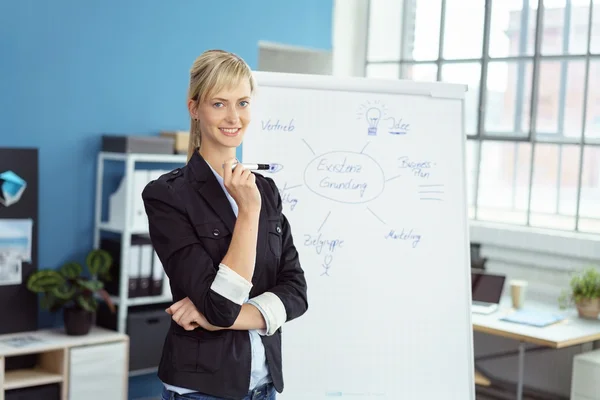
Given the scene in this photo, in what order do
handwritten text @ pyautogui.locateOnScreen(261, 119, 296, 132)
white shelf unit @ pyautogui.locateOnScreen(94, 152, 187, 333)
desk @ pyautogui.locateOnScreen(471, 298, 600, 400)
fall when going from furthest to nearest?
white shelf unit @ pyautogui.locateOnScreen(94, 152, 187, 333) < desk @ pyautogui.locateOnScreen(471, 298, 600, 400) < handwritten text @ pyautogui.locateOnScreen(261, 119, 296, 132)

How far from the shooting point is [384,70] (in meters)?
5.59

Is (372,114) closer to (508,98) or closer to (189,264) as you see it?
(189,264)

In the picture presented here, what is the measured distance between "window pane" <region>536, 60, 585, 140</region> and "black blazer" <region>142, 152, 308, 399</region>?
3.29 meters

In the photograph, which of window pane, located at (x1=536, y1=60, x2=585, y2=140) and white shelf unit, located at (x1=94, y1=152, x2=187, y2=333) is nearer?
white shelf unit, located at (x1=94, y1=152, x2=187, y2=333)

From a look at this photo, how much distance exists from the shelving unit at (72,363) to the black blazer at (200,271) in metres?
2.21

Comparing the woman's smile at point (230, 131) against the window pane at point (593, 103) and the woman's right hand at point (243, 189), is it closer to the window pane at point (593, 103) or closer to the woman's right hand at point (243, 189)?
the woman's right hand at point (243, 189)

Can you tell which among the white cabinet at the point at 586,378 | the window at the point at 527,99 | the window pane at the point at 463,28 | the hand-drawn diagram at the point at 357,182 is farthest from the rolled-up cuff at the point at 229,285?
the window pane at the point at 463,28

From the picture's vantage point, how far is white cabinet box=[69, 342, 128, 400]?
12.5 ft

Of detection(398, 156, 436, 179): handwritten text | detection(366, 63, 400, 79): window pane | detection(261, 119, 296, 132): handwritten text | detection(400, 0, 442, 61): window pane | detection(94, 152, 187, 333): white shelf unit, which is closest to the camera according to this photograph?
detection(261, 119, 296, 132): handwritten text

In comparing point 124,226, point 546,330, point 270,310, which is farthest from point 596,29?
point 270,310

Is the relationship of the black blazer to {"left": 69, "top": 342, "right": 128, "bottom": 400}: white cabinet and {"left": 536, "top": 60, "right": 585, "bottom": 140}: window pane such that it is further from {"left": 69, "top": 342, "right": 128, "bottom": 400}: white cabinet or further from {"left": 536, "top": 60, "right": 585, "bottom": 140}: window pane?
{"left": 536, "top": 60, "right": 585, "bottom": 140}: window pane

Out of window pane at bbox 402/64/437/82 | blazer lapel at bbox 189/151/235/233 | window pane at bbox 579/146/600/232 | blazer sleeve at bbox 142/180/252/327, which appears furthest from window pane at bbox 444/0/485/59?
blazer sleeve at bbox 142/180/252/327

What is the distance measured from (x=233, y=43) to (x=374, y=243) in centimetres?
266

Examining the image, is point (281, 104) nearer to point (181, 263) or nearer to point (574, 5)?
point (181, 263)
